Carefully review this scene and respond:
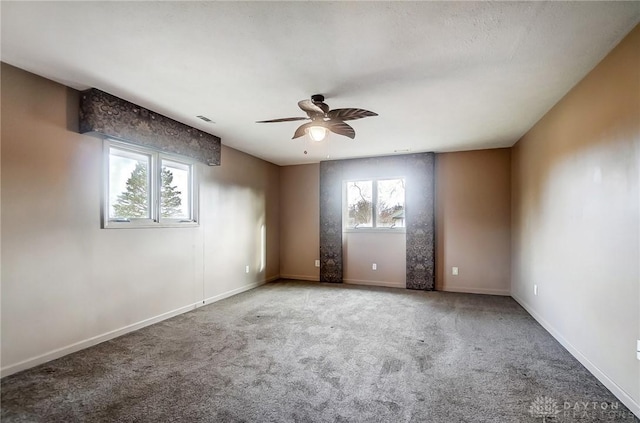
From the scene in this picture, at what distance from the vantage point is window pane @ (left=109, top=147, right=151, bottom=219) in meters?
3.28

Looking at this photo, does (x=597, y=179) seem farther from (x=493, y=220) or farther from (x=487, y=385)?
(x=493, y=220)

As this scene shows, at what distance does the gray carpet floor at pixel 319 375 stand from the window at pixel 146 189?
1.26m

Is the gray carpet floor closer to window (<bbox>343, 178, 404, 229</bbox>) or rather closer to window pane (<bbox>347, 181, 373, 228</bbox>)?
window (<bbox>343, 178, 404, 229</bbox>)

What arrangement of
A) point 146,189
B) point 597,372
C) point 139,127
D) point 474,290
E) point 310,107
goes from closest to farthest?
point 597,372 < point 310,107 < point 139,127 < point 146,189 < point 474,290

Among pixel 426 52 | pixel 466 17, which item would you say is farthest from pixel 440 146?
pixel 466 17

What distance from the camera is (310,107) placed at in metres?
2.69

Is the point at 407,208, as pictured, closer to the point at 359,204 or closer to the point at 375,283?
the point at 359,204

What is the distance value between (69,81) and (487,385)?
4225mm

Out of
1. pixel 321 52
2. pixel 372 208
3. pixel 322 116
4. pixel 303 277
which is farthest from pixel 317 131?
pixel 303 277

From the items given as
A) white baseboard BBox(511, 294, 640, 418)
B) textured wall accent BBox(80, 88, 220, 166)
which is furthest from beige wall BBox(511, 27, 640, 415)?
textured wall accent BBox(80, 88, 220, 166)

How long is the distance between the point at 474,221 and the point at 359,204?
2042mm

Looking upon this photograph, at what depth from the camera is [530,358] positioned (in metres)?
2.70

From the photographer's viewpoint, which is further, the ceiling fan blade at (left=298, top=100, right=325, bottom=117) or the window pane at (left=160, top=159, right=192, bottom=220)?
the window pane at (left=160, top=159, right=192, bottom=220)

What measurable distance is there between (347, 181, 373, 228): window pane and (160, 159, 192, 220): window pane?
3.03m
